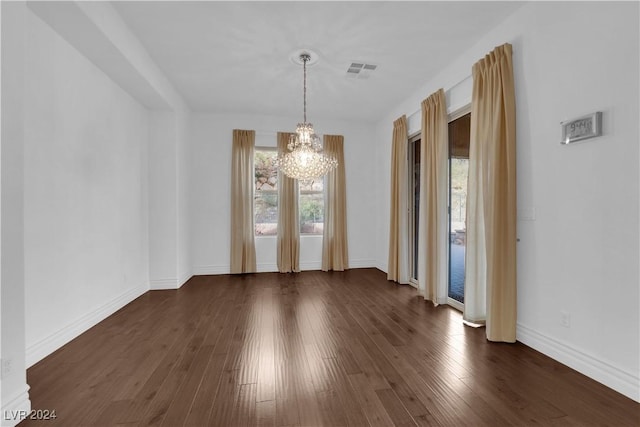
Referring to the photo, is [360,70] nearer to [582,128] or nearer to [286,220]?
[582,128]

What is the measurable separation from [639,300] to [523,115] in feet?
5.44

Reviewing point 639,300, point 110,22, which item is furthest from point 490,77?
point 110,22

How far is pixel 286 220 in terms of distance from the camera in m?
5.68

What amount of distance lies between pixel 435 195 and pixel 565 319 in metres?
1.91

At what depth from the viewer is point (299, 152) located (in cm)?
372

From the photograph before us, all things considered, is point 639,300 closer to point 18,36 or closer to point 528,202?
point 528,202

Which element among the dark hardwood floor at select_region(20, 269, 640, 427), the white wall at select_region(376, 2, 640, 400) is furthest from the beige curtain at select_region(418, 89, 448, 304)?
the white wall at select_region(376, 2, 640, 400)

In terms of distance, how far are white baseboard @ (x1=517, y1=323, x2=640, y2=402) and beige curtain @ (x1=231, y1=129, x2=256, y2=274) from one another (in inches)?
172

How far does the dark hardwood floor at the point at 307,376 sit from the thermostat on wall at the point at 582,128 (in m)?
1.76

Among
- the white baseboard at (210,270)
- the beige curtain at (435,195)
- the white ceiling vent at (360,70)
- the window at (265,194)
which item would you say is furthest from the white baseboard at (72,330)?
the white ceiling vent at (360,70)

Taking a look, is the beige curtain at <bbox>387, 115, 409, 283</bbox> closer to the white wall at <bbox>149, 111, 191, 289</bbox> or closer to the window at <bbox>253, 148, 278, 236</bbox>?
the window at <bbox>253, 148, 278, 236</bbox>

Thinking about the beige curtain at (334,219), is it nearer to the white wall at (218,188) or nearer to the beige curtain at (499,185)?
the white wall at (218,188)

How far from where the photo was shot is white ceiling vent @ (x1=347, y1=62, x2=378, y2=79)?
365cm

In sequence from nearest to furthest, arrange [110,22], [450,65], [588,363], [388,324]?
[588,363]
[110,22]
[388,324]
[450,65]
